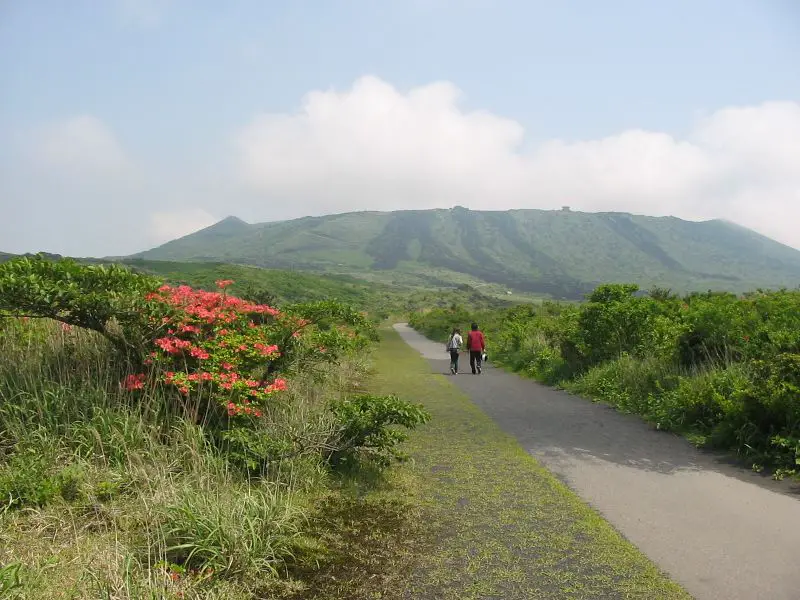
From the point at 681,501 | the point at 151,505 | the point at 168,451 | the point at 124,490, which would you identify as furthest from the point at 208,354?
the point at 681,501

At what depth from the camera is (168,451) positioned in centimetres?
542

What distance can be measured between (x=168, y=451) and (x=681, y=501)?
17.0 feet

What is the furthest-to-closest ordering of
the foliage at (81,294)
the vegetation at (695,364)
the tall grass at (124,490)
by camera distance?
the vegetation at (695,364) < the foliage at (81,294) < the tall grass at (124,490)

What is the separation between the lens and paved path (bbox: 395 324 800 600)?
13.4 feet

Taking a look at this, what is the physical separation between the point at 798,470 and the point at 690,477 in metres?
1.18

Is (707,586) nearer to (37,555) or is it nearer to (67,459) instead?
(37,555)

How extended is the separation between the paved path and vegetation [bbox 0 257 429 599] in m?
2.19

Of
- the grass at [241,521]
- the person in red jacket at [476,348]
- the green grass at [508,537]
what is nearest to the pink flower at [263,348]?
the grass at [241,521]

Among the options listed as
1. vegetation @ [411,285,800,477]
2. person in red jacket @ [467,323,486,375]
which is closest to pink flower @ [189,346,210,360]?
vegetation @ [411,285,800,477]

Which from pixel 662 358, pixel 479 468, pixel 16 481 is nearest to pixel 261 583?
pixel 16 481

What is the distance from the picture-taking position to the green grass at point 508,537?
389 cm

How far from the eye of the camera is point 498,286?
195 m

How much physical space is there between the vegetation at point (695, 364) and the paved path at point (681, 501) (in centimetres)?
57

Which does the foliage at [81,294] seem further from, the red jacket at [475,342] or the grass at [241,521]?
the red jacket at [475,342]
